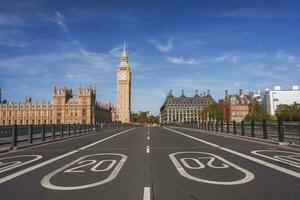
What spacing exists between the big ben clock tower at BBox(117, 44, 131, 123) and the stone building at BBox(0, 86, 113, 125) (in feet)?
74.4

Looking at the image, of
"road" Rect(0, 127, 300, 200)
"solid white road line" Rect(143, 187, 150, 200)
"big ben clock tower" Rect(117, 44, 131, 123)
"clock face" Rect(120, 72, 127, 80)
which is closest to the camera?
"solid white road line" Rect(143, 187, 150, 200)

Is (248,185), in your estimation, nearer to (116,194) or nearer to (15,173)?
(116,194)

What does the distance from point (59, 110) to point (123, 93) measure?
41.1 metres

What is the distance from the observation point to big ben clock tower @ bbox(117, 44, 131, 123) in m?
169

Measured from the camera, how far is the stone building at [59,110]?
135625mm

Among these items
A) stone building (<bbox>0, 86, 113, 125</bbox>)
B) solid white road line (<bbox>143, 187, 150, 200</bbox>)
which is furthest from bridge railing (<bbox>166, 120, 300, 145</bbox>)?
stone building (<bbox>0, 86, 113, 125</bbox>)

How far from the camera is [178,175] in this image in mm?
8633

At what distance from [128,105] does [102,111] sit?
73.8 ft

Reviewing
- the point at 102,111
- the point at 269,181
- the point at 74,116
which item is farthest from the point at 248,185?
the point at 102,111

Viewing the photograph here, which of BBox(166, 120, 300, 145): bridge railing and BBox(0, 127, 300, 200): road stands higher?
BBox(166, 120, 300, 145): bridge railing

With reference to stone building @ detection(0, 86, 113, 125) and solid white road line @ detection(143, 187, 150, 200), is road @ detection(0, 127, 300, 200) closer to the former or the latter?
solid white road line @ detection(143, 187, 150, 200)

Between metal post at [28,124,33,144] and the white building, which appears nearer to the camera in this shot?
metal post at [28,124,33,144]

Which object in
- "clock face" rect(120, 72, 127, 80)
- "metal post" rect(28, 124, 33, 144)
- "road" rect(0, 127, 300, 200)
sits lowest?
"road" rect(0, 127, 300, 200)

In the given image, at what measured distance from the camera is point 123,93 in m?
172
